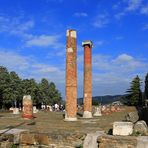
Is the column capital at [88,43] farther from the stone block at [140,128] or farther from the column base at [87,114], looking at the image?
the stone block at [140,128]

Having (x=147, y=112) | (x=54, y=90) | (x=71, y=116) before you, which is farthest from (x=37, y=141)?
(x=54, y=90)

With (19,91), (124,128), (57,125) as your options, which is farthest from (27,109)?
(19,91)

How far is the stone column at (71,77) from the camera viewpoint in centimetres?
2589

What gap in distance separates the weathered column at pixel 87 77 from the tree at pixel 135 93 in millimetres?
43646

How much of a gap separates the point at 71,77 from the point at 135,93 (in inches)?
2082

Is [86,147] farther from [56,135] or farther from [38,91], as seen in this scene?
[38,91]

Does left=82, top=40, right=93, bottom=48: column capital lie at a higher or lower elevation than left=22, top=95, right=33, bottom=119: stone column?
higher

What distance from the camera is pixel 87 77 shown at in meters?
33.2

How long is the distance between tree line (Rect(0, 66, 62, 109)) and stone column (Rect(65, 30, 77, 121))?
4087 cm

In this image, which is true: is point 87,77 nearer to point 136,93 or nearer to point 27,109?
point 27,109

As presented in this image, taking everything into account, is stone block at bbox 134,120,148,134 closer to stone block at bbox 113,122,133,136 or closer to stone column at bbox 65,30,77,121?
stone block at bbox 113,122,133,136

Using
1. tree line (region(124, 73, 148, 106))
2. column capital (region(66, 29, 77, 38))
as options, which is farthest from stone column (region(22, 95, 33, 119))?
tree line (region(124, 73, 148, 106))

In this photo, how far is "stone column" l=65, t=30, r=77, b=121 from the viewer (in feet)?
84.9

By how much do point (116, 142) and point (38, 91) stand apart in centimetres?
7098
